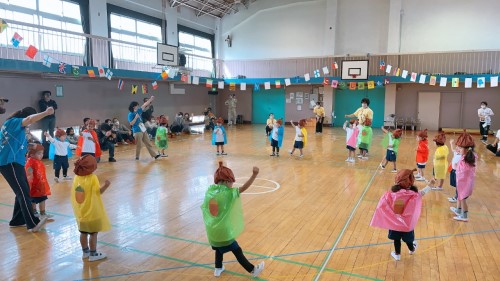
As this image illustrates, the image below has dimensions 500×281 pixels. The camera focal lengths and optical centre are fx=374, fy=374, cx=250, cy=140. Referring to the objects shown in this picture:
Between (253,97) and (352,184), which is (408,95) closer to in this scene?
(253,97)

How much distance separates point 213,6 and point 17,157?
2018cm

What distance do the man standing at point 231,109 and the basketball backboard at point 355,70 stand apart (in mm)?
7260

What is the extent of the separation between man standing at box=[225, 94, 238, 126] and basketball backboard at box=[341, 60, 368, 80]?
7.26 metres

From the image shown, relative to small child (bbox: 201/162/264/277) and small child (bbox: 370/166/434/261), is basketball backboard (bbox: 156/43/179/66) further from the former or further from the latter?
small child (bbox: 370/166/434/261)

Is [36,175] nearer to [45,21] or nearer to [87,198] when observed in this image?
[87,198]

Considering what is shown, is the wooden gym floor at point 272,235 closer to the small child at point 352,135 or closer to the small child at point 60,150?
the small child at point 60,150

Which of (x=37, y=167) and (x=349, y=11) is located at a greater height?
(x=349, y=11)

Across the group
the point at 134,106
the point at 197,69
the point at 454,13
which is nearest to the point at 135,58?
the point at 197,69

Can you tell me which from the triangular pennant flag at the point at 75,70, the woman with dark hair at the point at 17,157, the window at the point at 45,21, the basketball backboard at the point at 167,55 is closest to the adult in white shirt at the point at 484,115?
the basketball backboard at the point at 167,55

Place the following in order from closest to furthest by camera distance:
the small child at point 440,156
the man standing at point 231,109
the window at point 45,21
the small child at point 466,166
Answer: the small child at point 466,166 < the small child at point 440,156 < the window at point 45,21 < the man standing at point 231,109

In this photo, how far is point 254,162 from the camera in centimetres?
1061

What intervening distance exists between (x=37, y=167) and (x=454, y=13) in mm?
21104

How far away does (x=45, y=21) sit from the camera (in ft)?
46.8

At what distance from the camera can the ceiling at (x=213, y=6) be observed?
2118cm
